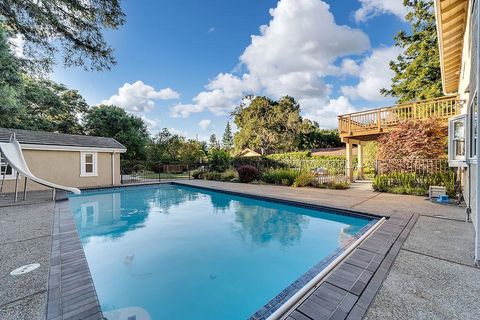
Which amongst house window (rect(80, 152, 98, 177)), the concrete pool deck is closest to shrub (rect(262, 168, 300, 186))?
the concrete pool deck

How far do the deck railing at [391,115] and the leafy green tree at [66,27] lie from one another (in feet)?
38.5

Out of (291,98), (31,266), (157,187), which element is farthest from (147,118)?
(31,266)

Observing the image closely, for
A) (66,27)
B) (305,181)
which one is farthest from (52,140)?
(305,181)

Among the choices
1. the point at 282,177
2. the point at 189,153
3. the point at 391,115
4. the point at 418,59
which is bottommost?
the point at 282,177

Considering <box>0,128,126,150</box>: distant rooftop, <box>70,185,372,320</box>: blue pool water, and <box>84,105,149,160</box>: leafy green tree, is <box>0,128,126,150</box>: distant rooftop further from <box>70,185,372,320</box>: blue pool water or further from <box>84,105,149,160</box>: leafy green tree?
<box>84,105,149,160</box>: leafy green tree

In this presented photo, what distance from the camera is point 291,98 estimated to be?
31344 millimetres

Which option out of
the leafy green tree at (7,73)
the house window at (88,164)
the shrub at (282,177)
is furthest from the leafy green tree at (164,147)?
the leafy green tree at (7,73)

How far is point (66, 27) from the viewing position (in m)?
5.97

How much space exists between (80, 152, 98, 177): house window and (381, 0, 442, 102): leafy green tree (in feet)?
74.3

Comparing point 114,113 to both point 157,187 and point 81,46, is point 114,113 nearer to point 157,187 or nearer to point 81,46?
point 157,187

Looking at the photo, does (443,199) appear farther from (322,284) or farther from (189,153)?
(189,153)

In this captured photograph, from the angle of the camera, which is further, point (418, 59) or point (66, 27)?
point (418, 59)

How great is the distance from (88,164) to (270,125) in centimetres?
2329

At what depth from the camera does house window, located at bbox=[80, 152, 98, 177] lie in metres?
12.5
